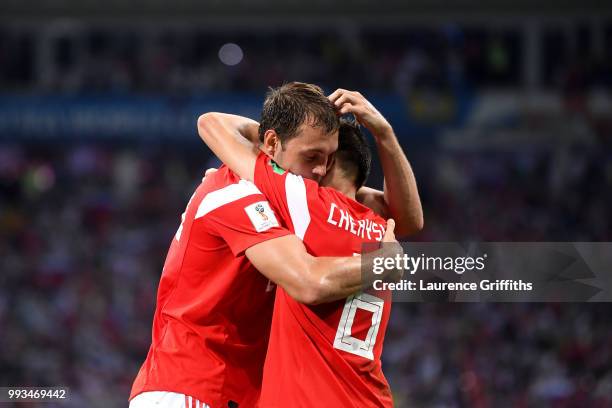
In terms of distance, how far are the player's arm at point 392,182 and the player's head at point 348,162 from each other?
0.28 ft

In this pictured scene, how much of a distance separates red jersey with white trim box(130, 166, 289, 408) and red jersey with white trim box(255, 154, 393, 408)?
0.67 ft

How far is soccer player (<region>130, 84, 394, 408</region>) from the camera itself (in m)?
3.12

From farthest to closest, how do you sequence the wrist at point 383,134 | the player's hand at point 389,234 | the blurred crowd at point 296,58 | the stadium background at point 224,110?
the blurred crowd at point 296,58 < the stadium background at point 224,110 < the wrist at point 383,134 < the player's hand at point 389,234

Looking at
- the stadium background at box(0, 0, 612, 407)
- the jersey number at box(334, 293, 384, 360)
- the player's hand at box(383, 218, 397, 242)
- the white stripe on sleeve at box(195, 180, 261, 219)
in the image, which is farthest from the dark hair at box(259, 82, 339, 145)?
the stadium background at box(0, 0, 612, 407)

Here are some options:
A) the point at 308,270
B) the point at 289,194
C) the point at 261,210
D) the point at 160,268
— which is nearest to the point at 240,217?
the point at 261,210

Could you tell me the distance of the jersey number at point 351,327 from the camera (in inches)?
118

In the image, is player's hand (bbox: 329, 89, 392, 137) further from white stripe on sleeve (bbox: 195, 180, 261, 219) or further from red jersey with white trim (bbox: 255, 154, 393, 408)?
white stripe on sleeve (bbox: 195, 180, 261, 219)

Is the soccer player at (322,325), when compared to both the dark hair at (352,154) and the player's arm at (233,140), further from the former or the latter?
the dark hair at (352,154)

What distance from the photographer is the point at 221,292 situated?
127 inches

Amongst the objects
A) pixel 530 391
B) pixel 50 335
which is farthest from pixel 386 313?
pixel 50 335

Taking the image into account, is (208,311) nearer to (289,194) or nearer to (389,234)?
(289,194)

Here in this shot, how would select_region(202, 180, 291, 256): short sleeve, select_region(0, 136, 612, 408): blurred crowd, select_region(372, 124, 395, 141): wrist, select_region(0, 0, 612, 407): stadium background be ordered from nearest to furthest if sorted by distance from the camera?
select_region(202, 180, 291, 256): short sleeve < select_region(372, 124, 395, 141): wrist < select_region(0, 136, 612, 408): blurred crowd < select_region(0, 0, 612, 407): stadium background

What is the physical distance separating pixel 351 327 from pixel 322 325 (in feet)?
0.35

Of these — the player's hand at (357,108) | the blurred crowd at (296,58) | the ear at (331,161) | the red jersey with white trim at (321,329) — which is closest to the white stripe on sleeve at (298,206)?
the red jersey with white trim at (321,329)
